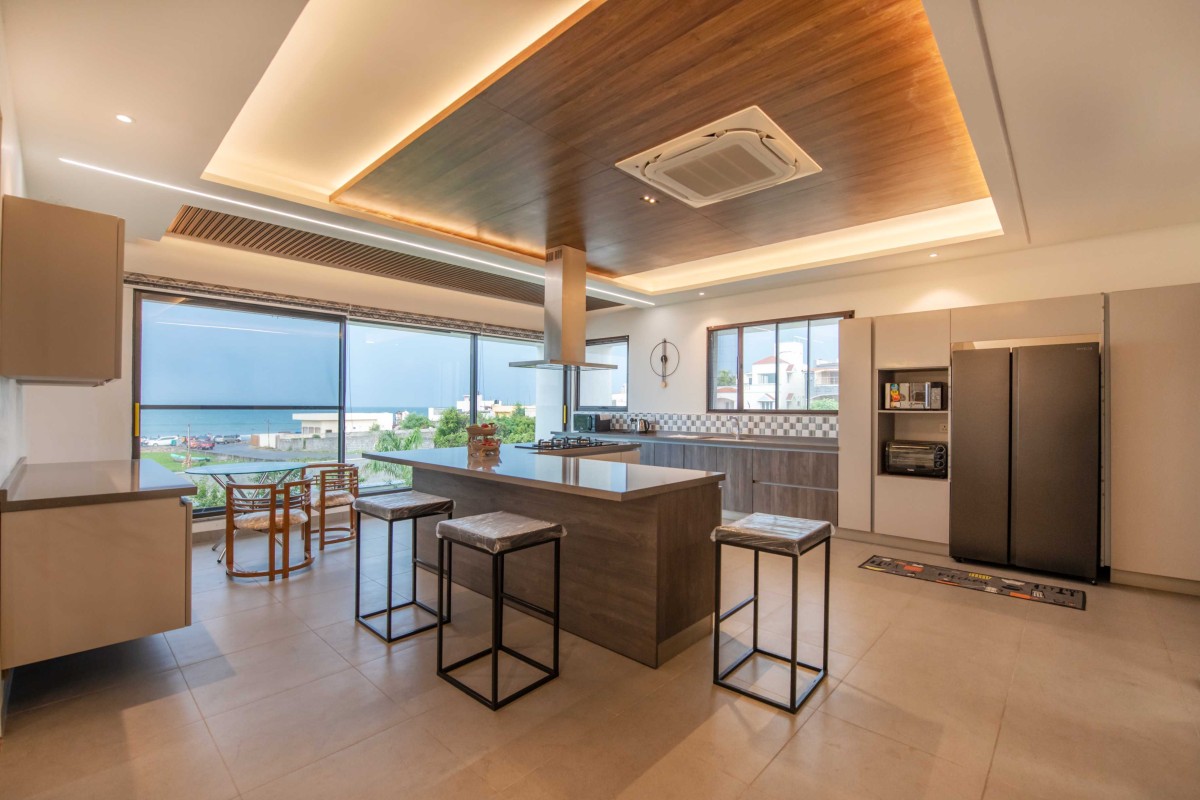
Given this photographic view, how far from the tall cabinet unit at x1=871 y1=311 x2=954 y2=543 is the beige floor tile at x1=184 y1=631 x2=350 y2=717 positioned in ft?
13.9

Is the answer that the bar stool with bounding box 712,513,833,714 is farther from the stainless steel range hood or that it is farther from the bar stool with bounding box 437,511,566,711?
the stainless steel range hood

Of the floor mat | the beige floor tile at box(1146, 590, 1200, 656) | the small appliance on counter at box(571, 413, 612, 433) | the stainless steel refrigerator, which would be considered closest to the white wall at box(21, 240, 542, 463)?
the small appliance on counter at box(571, 413, 612, 433)

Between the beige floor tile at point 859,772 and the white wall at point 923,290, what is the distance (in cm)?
406

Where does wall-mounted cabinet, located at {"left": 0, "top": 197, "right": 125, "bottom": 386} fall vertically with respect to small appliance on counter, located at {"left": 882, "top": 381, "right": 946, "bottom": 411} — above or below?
above

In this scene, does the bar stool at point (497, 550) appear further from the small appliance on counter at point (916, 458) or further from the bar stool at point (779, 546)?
the small appliance on counter at point (916, 458)

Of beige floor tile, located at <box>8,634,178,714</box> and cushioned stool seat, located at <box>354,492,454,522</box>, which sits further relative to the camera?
cushioned stool seat, located at <box>354,492,454,522</box>

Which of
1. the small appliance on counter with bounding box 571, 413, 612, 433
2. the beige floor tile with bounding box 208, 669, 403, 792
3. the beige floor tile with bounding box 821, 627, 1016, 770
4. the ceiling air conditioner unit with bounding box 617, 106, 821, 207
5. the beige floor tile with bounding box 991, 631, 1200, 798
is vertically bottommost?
the beige floor tile with bounding box 208, 669, 403, 792

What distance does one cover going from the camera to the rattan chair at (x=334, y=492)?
448 cm

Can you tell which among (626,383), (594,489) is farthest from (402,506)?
(626,383)

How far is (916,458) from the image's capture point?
177 inches

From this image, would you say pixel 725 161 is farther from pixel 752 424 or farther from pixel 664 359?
pixel 664 359

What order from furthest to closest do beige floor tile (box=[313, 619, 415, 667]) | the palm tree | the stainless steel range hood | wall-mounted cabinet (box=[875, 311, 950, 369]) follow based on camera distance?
1. the palm tree
2. the stainless steel range hood
3. wall-mounted cabinet (box=[875, 311, 950, 369])
4. beige floor tile (box=[313, 619, 415, 667])

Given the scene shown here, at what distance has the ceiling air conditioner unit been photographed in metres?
2.65

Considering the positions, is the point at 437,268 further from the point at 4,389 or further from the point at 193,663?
the point at 193,663
